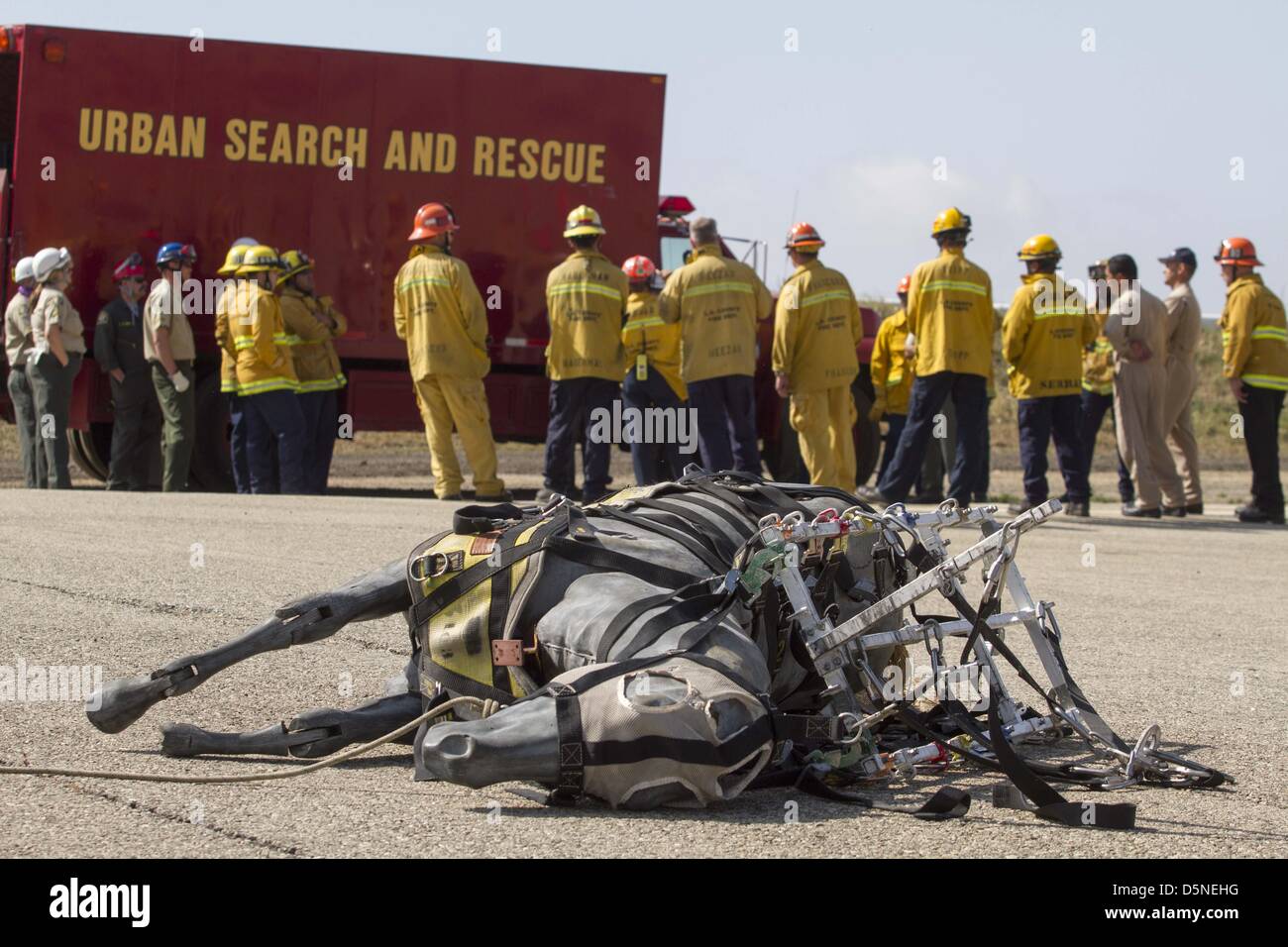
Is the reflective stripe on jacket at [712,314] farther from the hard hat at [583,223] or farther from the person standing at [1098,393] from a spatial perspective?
the person standing at [1098,393]

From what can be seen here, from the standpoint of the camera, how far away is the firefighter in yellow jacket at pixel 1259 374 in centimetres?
1372

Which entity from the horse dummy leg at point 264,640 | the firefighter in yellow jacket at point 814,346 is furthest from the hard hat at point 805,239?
the horse dummy leg at point 264,640

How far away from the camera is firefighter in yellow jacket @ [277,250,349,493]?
13.4m

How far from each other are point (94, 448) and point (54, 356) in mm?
1609

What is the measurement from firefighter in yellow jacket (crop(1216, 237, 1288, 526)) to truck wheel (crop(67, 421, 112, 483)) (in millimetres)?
9180

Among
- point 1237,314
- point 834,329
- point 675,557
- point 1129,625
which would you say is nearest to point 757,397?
point 834,329

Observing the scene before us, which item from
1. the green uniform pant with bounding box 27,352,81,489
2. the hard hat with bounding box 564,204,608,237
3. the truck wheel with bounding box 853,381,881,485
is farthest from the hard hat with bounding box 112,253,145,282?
the truck wheel with bounding box 853,381,881,485

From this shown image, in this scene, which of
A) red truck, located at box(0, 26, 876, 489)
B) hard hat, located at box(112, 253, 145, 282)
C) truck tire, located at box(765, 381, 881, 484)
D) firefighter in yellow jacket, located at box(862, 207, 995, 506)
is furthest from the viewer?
truck tire, located at box(765, 381, 881, 484)

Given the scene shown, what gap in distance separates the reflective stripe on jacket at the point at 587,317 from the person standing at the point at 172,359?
2.82 metres

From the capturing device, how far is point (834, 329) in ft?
41.0

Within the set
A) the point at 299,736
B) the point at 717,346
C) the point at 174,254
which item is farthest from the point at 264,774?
the point at 174,254

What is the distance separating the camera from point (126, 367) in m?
13.6

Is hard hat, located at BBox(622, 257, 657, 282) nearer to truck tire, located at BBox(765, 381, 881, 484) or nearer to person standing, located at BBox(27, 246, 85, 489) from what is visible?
truck tire, located at BBox(765, 381, 881, 484)
